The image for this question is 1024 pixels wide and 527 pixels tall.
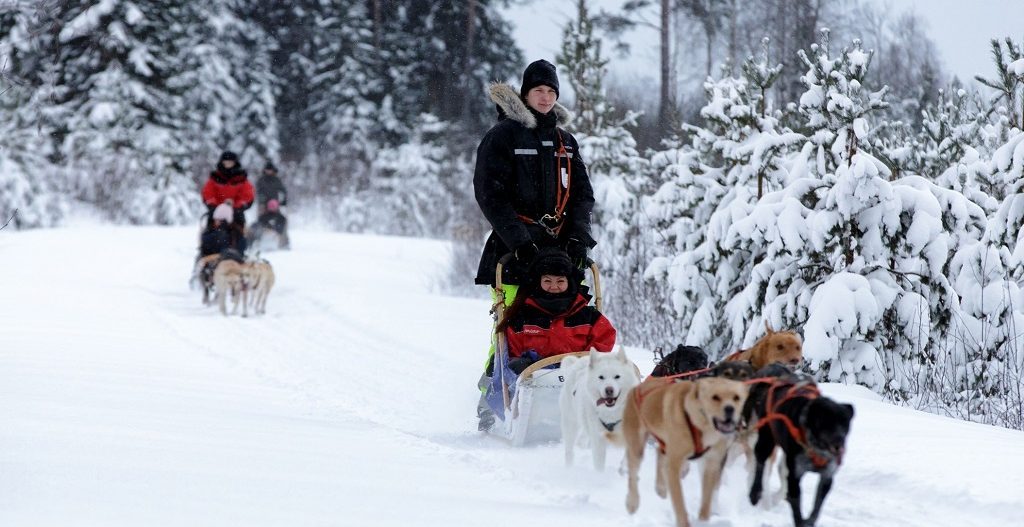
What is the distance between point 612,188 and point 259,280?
4.37 meters

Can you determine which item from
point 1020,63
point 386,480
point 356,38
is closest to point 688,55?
point 356,38

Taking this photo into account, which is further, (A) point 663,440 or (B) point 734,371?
(B) point 734,371

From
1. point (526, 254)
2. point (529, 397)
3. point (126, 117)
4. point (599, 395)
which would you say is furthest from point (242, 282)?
point (126, 117)

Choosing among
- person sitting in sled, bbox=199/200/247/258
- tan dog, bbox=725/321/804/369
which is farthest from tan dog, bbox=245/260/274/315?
tan dog, bbox=725/321/804/369

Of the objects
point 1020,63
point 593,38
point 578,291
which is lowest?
point 578,291

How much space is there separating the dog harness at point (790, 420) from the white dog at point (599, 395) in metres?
0.91

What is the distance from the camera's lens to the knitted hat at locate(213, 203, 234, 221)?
1284cm

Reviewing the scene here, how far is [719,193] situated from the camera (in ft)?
25.6

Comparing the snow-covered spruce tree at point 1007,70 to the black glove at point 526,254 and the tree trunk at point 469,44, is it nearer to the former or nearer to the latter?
the black glove at point 526,254

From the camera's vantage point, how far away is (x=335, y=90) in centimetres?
3319

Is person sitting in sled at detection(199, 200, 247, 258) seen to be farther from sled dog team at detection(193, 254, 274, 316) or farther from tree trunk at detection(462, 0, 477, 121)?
tree trunk at detection(462, 0, 477, 121)

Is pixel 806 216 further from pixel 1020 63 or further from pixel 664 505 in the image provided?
pixel 664 505

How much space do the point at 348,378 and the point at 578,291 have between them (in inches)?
109

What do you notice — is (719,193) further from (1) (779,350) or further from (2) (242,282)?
(2) (242,282)
